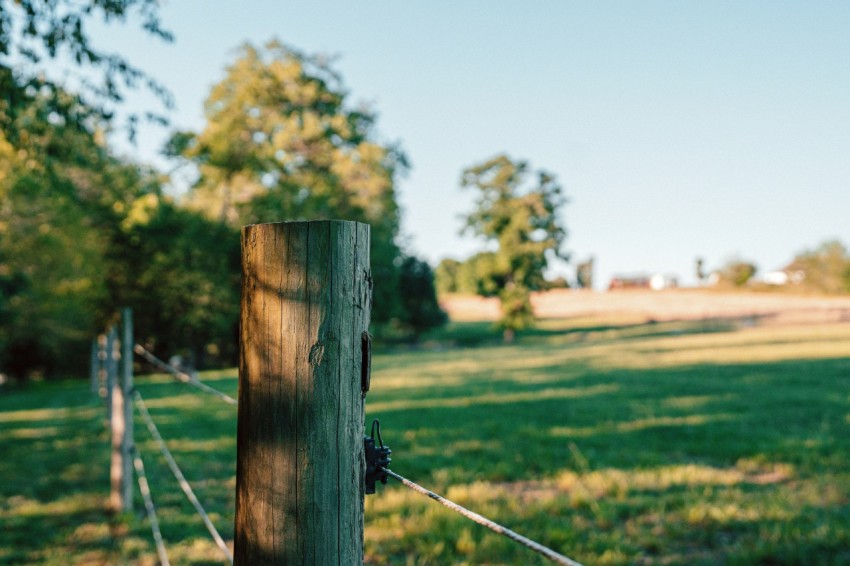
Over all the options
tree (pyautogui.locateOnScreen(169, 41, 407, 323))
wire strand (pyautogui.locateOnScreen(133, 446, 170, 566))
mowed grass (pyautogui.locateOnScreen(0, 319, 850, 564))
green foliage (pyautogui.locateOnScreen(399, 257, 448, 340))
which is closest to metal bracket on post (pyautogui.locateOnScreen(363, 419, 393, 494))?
mowed grass (pyautogui.locateOnScreen(0, 319, 850, 564))

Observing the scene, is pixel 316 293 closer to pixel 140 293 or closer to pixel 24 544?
pixel 24 544

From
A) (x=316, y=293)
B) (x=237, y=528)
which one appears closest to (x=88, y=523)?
(x=237, y=528)

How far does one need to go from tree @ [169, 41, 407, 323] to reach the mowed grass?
14.2 meters

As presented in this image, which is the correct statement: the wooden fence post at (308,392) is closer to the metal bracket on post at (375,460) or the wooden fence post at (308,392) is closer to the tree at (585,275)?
the metal bracket on post at (375,460)

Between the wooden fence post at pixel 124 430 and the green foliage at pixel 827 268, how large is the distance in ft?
319

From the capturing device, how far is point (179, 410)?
12.9 m

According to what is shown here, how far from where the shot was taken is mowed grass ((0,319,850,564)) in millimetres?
4449

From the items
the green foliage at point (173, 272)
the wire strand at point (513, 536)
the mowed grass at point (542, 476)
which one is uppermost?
the green foliage at point (173, 272)

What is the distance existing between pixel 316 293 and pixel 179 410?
12.5 m

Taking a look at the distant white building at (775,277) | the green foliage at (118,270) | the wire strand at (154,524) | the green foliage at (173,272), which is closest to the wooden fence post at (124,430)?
the wire strand at (154,524)

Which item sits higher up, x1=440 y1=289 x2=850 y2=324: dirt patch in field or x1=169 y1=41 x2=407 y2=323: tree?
x1=169 y1=41 x2=407 y2=323: tree

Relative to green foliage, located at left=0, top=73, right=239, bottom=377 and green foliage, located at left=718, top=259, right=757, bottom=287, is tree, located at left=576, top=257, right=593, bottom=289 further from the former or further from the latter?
green foliage, located at left=0, top=73, right=239, bottom=377

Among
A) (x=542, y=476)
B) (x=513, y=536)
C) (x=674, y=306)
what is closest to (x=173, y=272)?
(x=542, y=476)

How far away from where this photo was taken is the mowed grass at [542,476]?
4449mm
